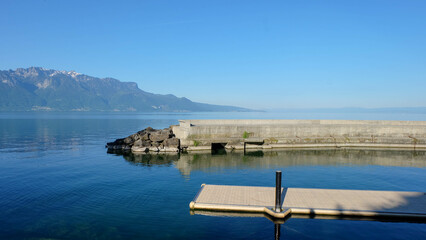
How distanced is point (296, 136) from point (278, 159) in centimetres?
1105

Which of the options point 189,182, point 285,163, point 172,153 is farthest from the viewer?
point 172,153

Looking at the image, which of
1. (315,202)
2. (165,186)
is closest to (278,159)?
(165,186)

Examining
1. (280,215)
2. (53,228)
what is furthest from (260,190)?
(53,228)

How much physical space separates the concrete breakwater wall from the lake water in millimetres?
3934

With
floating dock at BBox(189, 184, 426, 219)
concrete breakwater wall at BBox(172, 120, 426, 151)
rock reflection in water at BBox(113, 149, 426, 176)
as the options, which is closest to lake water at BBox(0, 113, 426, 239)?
rock reflection in water at BBox(113, 149, 426, 176)

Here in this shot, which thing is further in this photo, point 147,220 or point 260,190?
point 260,190

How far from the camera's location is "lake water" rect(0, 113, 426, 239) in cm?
1238

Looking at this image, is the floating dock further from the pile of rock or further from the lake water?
the pile of rock

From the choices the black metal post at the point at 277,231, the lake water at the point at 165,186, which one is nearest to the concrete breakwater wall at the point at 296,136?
the lake water at the point at 165,186

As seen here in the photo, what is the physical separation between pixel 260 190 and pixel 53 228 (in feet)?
37.7

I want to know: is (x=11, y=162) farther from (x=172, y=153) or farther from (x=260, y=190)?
(x=260, y=190)

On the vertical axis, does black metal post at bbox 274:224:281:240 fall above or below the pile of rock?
below

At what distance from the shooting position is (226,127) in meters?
39.1

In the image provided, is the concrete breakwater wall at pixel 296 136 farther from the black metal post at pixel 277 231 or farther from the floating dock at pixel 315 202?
the black metal post at pixel 277 231
